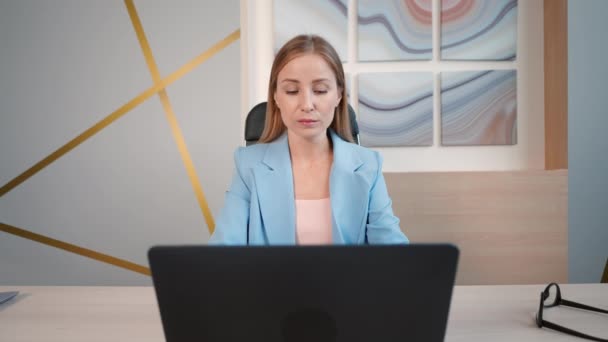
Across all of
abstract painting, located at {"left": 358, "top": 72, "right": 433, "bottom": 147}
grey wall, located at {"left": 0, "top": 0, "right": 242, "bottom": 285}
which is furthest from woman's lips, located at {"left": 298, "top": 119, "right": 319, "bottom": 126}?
abstract painting, located at {"left": 358, "top": 72, "right": 433, "bottom": 147}

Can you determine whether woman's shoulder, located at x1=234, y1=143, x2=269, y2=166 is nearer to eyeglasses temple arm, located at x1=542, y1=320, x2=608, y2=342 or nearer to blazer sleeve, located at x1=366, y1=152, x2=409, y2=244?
blazer sleeve, located at x1=366, y1=152, x2=409, y2=244

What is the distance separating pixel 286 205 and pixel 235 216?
0.15 m

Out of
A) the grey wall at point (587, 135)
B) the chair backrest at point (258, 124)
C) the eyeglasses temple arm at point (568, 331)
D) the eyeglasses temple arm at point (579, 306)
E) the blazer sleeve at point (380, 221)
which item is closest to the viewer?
the eyeglasses temple arm at point (568, 331)

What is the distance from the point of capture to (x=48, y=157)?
2855mm

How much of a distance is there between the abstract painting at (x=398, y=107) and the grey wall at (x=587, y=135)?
2.64 feet

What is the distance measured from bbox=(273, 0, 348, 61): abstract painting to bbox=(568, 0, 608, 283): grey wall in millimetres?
1309

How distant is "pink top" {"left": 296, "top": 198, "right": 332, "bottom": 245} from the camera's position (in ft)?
4.51

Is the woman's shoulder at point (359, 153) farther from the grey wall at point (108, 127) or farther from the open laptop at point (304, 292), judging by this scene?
the grey wall at point (108, 127)

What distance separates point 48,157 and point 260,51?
141cm

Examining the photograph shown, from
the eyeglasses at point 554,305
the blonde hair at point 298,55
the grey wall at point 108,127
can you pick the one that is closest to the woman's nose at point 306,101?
the blonde hair at point 298,55

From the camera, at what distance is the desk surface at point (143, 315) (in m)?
1.02

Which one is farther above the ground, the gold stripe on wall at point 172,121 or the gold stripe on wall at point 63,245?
the gold stripe on wall at point 172,121

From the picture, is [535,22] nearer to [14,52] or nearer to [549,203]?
[549,203]

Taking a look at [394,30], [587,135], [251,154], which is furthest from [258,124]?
[587,135]
